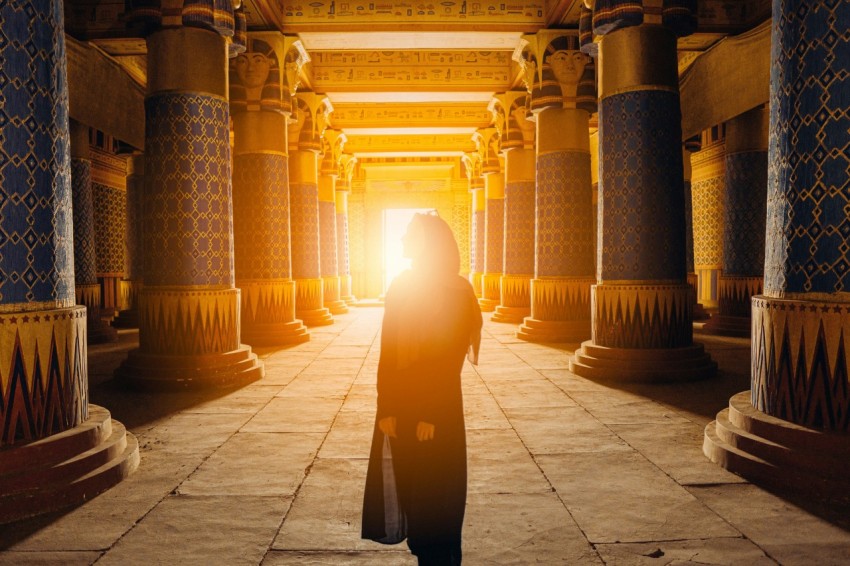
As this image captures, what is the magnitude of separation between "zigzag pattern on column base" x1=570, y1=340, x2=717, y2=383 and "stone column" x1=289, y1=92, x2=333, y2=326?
244 inches

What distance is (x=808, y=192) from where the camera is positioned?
3.02 m

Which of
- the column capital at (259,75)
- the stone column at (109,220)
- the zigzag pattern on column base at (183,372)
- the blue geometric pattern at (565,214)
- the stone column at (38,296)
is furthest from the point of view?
the stone column at (109,220)

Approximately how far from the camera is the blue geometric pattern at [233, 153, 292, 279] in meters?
8.42

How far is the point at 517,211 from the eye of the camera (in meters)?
11.1

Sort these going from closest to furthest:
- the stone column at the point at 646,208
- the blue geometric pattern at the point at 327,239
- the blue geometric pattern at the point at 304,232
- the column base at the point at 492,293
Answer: the stone column at the point at 646,208
the blue geometric pattern at the point at 304,232
the blue geometric pattern at the point at 327,239
the column base at the point at 492,293

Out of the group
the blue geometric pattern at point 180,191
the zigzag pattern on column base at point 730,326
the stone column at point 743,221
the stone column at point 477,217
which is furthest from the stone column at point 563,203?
the stone column at point 477,217

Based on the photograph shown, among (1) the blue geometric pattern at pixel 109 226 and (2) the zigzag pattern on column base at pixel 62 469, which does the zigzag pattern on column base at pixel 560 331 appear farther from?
(1) the blue geometric pattern at pixel 109 226

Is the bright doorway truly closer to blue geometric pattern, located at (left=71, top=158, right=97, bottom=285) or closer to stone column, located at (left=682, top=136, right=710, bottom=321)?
stone column, located at (left=682, top=136, right=710, bottom=321)

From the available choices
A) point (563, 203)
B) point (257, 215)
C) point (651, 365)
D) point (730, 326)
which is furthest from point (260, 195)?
point (730, 326)

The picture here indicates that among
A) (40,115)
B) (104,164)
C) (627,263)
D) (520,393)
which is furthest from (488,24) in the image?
(104,164)

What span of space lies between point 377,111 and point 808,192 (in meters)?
11.3

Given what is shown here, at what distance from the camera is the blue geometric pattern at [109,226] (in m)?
13.2

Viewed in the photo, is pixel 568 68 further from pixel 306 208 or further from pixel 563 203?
pixel 306 208

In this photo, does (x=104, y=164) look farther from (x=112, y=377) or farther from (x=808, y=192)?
(x=808, y=192)
